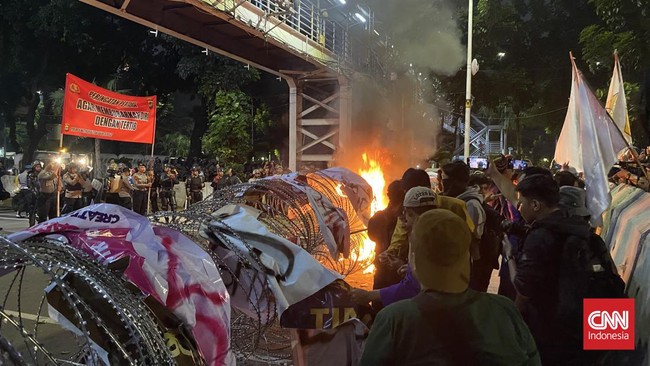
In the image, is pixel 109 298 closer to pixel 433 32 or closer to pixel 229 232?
pixel 229 232

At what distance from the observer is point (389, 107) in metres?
17.6

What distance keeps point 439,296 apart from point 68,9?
85.1ft

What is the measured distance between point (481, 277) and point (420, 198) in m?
1.21

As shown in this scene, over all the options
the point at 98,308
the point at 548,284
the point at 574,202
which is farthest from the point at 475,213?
the point at 98,308

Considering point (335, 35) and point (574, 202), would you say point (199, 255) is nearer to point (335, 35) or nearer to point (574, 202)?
point (574, 202)

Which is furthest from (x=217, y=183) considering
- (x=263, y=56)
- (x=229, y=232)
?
(x=229, y=232)

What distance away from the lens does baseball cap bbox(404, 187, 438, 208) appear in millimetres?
2910

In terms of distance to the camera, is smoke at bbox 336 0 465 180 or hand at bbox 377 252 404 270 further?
smoke at bbox 336 0 465 180

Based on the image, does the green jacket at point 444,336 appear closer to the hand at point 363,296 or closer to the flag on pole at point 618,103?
the hand at point 363,296

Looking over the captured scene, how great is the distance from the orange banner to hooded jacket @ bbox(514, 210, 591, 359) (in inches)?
288

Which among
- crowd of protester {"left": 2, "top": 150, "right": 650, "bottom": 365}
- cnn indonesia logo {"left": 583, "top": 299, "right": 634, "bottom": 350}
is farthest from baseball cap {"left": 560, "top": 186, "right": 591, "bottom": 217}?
cnn indonesia logo {"left": 583, "top": 299, "right": 634, "bottom": 350}

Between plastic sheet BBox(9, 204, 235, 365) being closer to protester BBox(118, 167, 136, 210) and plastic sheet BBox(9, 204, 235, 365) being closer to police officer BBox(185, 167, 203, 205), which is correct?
protester BBox(118, 167, 136, 210)

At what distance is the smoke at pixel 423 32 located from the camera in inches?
664

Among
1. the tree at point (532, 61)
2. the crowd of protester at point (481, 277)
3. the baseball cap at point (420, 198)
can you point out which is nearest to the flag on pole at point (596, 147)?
the crowd of protester at point (481, 277)
